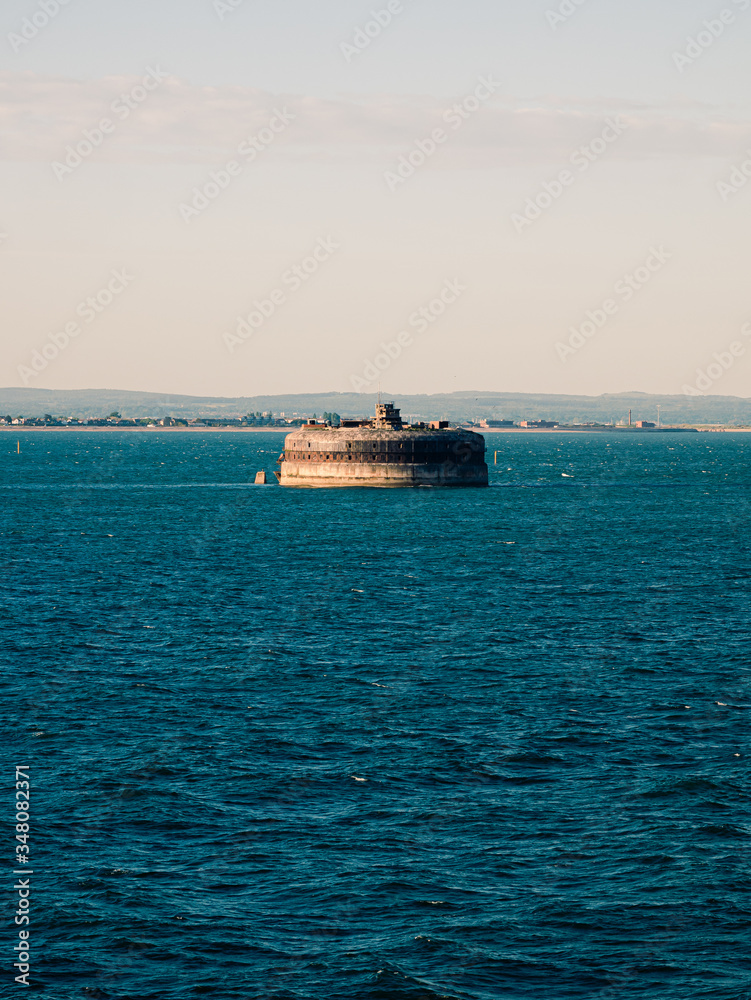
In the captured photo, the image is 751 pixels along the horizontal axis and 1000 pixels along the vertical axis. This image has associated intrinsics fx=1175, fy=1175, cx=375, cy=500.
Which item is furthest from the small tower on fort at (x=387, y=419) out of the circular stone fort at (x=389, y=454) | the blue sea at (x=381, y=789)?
the blue sea at (x=381, y=789)

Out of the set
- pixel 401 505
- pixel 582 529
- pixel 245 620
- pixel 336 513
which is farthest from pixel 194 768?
pixel 401 505

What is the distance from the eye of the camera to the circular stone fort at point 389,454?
552 ft

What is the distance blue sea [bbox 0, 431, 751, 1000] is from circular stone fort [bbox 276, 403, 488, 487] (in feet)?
291

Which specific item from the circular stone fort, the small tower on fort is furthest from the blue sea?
the small tower on fort

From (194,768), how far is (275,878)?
354 inches

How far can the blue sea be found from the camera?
86.6 ft

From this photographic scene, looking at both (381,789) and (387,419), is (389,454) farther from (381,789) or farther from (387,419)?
(381,789)

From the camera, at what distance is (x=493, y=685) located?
164 feet

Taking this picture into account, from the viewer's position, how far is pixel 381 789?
36.4m

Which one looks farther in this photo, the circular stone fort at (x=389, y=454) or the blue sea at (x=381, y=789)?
the circular stone fort at (x=389, y=454)

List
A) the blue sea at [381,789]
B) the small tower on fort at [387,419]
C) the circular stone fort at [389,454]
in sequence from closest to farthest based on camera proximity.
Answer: the blue sea at [381,789] < the circular stone fort at [389,454] < the small tower on fort at [387,419]

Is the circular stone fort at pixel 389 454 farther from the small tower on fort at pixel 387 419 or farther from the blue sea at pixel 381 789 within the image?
the blue sea at pixel 381 789

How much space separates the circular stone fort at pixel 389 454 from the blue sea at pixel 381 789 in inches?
3490

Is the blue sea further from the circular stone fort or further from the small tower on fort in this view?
the small tower on fort
